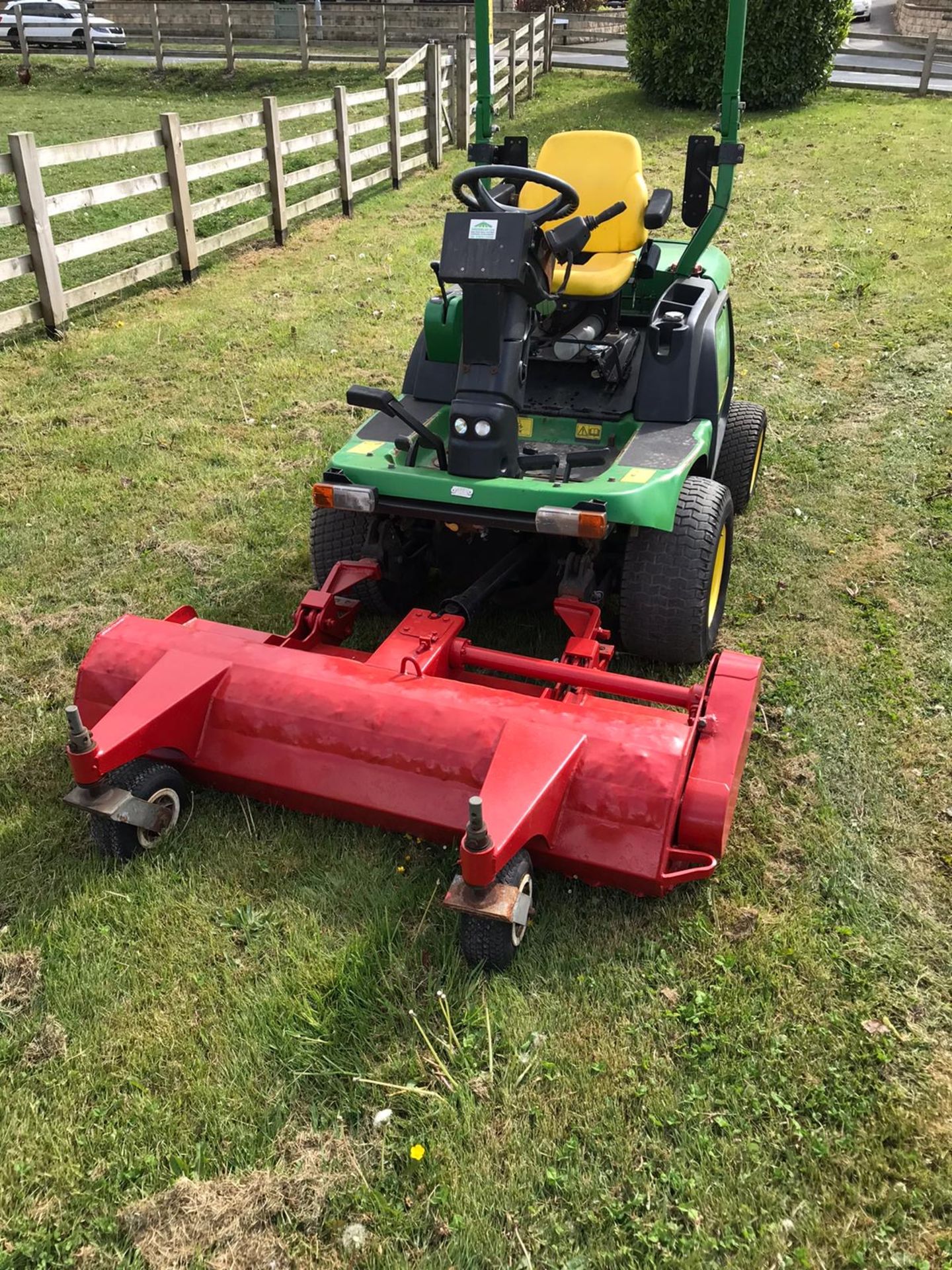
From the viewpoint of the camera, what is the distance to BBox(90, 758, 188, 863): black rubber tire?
3.04 metres

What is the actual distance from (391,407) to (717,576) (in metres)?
1.43

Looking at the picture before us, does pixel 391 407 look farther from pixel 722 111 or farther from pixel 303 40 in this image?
pixel 303 40

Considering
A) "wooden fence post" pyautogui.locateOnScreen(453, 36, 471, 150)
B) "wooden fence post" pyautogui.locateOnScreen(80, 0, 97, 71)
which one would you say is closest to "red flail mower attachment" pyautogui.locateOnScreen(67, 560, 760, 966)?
"wooden fence post" pyautogui.locateOnScreen(453, 36, 471, 150)

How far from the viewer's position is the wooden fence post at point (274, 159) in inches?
366

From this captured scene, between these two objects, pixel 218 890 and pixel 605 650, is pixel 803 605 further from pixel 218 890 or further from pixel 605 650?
pixel 218 890

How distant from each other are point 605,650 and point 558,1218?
1760 millimetres

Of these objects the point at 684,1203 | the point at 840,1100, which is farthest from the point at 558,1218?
the point at 840,1100

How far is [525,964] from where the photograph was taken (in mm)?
2760

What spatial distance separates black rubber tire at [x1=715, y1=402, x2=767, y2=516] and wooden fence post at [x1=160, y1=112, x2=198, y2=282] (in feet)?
17.3

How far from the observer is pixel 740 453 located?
5.02 metres

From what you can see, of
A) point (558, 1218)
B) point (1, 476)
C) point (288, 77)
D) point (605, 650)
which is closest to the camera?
point (558, 1218)

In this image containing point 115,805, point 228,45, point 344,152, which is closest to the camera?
point 115,805

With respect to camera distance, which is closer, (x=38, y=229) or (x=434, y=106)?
(x=38, y=229)

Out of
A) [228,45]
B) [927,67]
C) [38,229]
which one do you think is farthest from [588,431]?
[228,45]
